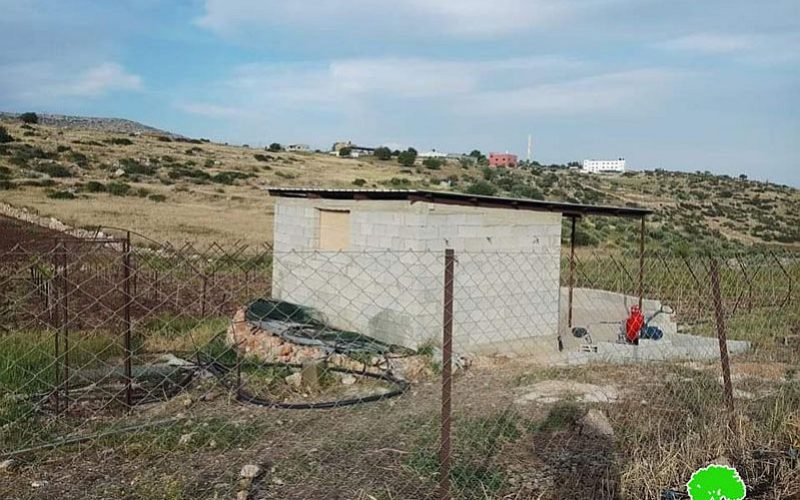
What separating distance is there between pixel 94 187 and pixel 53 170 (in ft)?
17.2

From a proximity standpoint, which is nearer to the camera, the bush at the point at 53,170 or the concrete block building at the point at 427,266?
the concrete block building at the point at 427,266

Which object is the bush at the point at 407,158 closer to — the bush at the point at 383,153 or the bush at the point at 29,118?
the bush at the point at 383,153

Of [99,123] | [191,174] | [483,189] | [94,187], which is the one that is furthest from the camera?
[99,123]

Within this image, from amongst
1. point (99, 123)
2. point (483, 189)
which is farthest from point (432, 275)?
point (99, 123)

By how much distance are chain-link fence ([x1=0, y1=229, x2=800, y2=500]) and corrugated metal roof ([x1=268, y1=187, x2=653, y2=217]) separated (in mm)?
927

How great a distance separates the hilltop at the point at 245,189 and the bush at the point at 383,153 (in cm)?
86

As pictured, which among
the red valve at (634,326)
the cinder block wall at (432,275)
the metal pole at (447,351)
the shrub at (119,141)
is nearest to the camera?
the metal pole at (447,351)

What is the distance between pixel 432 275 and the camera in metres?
10.8

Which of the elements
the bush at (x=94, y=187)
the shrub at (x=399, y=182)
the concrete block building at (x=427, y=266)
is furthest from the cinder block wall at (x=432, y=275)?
the shrub at (x=399, y=182)

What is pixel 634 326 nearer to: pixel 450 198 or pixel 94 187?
pixel 450 198

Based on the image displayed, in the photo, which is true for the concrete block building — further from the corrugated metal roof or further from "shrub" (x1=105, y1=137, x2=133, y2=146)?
"shrub" (x1=105, y1=137, x2=133, y2=146)

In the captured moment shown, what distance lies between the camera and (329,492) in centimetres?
505

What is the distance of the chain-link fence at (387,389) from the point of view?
5.09 metres

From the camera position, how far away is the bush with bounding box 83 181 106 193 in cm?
3775
